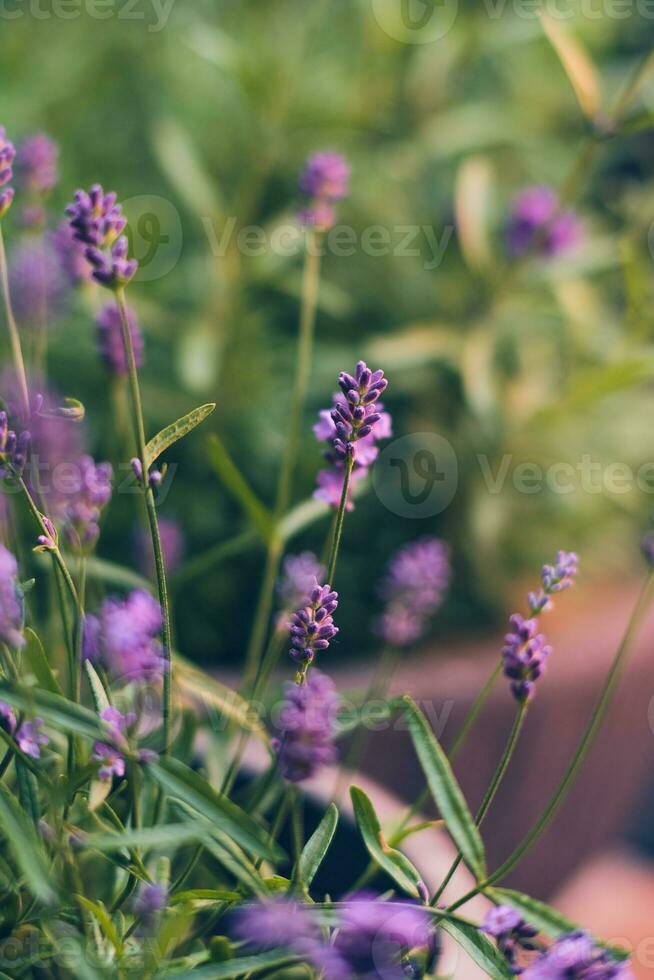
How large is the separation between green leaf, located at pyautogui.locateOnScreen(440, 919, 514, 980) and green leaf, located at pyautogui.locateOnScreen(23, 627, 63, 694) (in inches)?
7.7

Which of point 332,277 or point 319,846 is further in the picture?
point 332,277

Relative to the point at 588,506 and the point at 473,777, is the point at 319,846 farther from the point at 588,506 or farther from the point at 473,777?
the point at 588,506

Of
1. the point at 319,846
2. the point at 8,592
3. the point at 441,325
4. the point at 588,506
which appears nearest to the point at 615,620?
the point at 588,506

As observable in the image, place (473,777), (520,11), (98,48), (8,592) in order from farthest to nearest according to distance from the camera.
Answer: (98,48) < (520,11) < (473,777) < (8,592)

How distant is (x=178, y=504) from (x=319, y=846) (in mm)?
732

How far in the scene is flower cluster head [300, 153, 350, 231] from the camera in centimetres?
64

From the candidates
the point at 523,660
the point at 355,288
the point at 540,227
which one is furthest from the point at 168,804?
the point at 355,288

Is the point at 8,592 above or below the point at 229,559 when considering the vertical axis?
above

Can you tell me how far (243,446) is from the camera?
118cm

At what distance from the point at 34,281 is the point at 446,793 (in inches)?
16.9

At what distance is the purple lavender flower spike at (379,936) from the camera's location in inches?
15.8

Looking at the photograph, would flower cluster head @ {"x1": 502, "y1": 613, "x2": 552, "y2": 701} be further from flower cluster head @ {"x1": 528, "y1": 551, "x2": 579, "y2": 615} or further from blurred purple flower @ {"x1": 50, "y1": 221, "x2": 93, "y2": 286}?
blurred purple flower @ {"x1": 50, "y1": 221, "x2": 93, "y2": 286}

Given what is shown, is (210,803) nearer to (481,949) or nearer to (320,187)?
(481,949)

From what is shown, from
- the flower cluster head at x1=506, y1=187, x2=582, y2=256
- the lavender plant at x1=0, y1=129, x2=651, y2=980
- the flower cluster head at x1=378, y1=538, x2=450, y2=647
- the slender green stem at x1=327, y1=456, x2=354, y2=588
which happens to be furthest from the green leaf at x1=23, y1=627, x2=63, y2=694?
the flower cluster head at x1=506, y1=187, x2=582, y2=256
